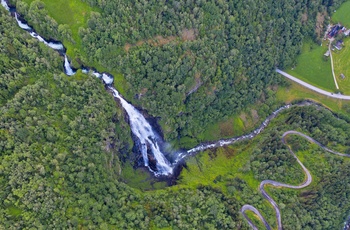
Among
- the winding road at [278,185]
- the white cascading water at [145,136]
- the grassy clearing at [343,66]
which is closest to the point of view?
the winding road at [278,185]

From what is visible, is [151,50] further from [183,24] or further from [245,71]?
[245,71]

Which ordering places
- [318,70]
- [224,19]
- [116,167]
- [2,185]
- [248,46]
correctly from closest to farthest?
[2,185]
[116,167]
[224,19]
[248,46]
[318,70]

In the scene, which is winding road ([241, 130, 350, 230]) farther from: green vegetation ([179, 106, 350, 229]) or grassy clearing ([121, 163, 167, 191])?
grassy clearing ([121, 163, 167, 191])

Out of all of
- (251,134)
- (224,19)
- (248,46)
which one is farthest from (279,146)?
(224,19)

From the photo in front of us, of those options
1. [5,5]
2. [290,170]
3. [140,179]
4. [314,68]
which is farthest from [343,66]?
A: [5,5]

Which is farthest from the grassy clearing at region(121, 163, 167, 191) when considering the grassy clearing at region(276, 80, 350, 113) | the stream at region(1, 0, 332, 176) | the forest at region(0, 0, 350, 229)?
the grassy clearing at region(276, 80, 350, 113)

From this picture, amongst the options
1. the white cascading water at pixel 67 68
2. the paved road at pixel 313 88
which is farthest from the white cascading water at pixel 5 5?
the paved road at pixel 313 88

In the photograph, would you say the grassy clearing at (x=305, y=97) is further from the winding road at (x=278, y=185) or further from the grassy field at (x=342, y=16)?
the grassy field at (x=342, y=16)
